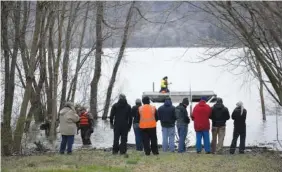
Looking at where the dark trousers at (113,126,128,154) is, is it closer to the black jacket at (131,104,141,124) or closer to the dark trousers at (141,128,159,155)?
the dark trousers at (141,128,159,155)

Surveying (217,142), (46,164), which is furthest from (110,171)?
(217,142)

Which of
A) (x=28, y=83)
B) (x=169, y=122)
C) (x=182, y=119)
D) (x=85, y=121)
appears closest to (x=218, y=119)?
(x=182, y=119)

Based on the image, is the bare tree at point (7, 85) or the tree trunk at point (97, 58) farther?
the tree trunk at point (97, 58)

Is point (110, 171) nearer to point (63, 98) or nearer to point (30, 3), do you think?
point (30, 3)

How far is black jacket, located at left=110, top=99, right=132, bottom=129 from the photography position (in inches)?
556

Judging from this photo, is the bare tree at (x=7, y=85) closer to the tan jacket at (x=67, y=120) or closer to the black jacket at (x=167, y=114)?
the tan jacket at (x=67, y=120)

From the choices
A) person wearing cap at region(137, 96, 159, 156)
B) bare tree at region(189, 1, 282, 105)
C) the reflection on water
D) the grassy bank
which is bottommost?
the grassy bank

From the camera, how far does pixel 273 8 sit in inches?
440

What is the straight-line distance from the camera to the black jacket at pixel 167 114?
15.1 meters

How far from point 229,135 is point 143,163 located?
42.2 ft

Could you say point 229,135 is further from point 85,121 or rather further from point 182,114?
point 182,114

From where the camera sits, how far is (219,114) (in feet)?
50.5

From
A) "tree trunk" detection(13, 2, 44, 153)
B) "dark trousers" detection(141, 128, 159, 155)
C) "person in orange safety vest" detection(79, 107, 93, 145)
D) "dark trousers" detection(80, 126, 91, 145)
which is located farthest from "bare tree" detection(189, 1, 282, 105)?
"dark trousers" detection(80, 126, 91, 145)

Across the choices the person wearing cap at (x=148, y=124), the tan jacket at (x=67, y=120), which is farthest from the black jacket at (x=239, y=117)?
the tan jacket at (x=67, y=120)
